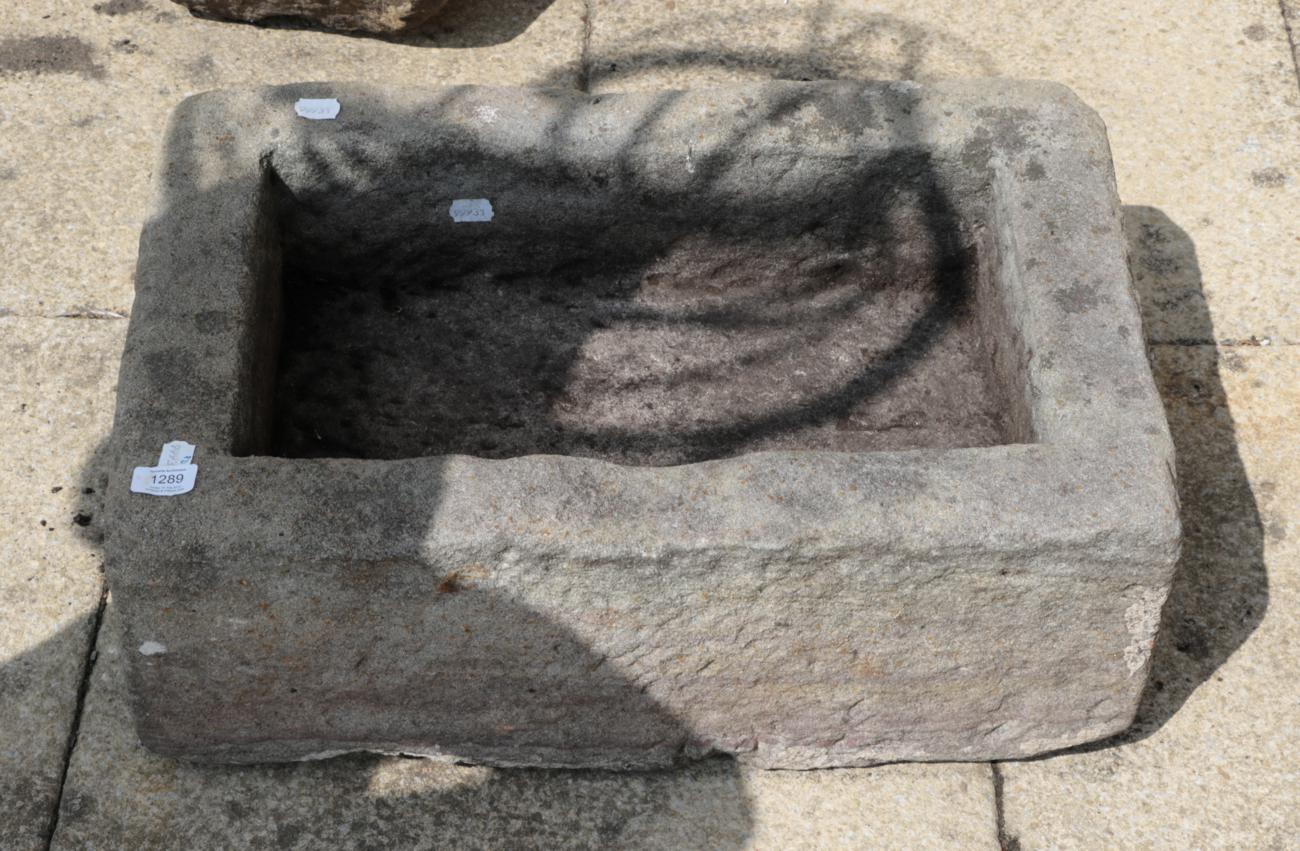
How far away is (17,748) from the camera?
2.96m

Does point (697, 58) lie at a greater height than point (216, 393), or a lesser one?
lesser

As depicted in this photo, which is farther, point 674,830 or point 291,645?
point 674,830

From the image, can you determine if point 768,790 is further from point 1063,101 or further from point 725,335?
point 1063,101

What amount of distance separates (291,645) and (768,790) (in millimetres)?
968

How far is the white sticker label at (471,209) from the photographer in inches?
127

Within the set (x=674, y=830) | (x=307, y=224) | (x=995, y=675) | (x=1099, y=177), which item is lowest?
(x=674, y=830)

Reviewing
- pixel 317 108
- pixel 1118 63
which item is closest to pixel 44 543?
pixel 317 108

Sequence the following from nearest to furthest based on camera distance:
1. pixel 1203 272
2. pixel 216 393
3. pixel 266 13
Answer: pixel 216 393
pixel 1203 272
pixel 266 13

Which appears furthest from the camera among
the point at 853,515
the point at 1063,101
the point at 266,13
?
the point at 266,13

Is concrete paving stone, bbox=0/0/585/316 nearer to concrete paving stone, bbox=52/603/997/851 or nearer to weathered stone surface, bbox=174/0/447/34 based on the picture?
weathered stone surface, bbox=174/0/447/34

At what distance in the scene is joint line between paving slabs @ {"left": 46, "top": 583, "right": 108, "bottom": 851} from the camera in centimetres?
287

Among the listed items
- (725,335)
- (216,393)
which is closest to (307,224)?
(216,393)

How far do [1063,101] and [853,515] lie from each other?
1197 millimetres

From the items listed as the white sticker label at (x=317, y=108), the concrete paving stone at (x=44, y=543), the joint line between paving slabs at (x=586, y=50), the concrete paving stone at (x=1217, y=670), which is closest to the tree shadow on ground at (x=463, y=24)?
the joint line between paving slabs at (x=586, y=50)
